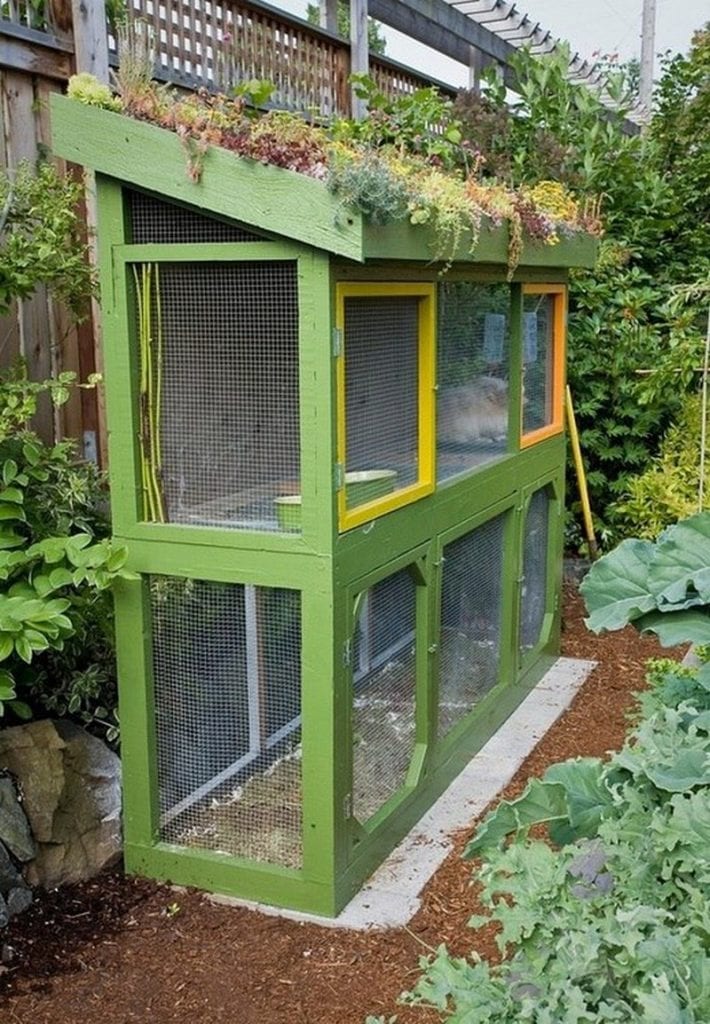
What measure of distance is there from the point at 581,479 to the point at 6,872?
13.6 ft

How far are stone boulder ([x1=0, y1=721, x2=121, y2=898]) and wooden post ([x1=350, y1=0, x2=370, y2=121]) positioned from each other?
3484 millimetres

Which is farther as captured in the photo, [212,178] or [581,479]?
[581,479]

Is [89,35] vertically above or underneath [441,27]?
underneath

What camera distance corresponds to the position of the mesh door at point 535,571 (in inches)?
193

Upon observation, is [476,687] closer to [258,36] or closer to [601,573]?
[601,573]

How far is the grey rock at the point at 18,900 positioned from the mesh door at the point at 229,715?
0.44 metres

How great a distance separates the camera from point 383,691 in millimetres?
3396

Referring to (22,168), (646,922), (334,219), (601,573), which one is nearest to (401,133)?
(22,168)

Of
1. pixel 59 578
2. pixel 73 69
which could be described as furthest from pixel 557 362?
pixel 59 578

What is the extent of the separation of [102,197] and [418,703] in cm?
187

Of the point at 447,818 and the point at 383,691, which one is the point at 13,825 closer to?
the point at 383,691

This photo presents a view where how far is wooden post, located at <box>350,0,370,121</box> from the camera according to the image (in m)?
5.40

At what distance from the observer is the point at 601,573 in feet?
8.85

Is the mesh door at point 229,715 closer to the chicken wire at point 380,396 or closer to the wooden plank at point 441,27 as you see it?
the chicken wire at point 380,396
